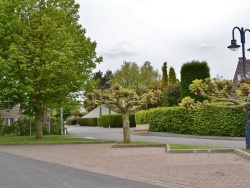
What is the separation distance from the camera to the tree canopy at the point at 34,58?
25375 mm

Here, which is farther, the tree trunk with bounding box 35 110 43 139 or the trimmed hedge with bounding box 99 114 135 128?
the trimmed hedge with bounding box 99 114 135 128

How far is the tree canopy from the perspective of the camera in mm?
25375

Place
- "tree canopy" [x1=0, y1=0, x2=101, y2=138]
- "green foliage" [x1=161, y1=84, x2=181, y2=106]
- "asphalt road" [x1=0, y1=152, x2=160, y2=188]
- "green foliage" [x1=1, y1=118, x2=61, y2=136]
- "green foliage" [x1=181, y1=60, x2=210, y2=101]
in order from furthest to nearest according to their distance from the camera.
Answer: "green foliage" [x1=161, y1=84, x2=181, y2=106] → "green foliage" [x1=1, y1=118, x2=61, y2=136] → "green foliage" [x1=181, y1=60, x2=210, y2=101] → "tree canopy" [x1=0, y1=0, x2=101, y2=138] → "asphalt road" [x1=0, y1=152, x2=160, y2=188]

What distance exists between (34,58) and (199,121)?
13.6 m

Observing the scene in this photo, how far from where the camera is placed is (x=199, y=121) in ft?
97.8

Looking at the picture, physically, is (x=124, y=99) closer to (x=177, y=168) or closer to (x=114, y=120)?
(x=177, y=168)

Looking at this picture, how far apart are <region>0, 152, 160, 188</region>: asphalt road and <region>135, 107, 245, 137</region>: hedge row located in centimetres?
1662

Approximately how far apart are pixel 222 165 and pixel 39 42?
713 inches

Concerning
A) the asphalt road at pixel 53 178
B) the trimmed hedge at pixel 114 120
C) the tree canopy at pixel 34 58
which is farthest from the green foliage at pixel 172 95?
the asphalt road at pixel 53 178

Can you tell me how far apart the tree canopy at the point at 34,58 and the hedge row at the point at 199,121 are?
9090 millimetres

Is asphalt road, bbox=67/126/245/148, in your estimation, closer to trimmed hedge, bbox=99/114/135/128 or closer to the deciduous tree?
the deciduous tree

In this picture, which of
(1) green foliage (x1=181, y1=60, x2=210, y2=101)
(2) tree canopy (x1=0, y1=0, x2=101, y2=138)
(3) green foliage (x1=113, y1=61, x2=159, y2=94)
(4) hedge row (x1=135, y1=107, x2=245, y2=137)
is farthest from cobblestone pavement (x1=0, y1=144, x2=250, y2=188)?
(3) green foliage (x1=113, y1=61, x2=159, y2=94)

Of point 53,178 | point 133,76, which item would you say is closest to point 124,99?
point 53,178

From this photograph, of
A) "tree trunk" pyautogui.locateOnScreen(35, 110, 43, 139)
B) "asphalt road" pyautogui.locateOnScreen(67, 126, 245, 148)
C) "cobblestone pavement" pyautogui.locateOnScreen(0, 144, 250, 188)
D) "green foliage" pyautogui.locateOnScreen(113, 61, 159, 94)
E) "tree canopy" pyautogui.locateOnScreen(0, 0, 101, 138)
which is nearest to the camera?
"cobblestone pavement" pyautogui.locateOnScreen(0, 144, 250, 188)
